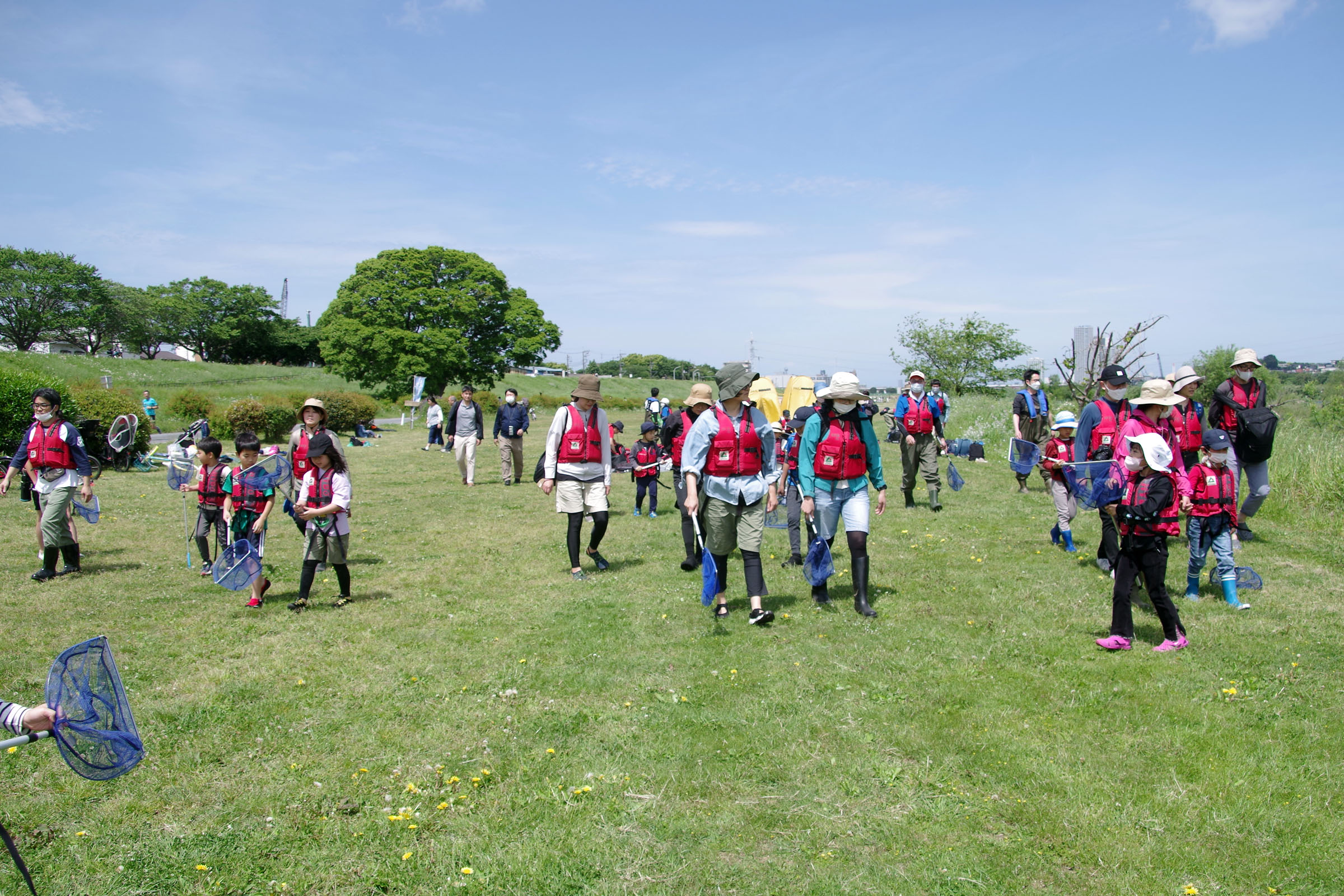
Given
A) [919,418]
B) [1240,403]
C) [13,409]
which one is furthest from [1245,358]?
[13,409]

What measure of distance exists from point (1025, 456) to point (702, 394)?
352 cm

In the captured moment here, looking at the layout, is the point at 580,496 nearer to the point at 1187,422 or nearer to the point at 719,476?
the point at 719,476

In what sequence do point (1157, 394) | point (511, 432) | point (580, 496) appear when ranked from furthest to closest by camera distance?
point (511, 432), point (580, 496), point (1157, 394)

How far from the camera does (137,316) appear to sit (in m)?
72.4

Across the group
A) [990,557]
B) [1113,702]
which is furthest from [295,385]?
[1113,702]

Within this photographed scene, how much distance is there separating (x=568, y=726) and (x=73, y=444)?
7032 mm

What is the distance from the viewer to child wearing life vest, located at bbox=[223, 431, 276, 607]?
7.75 metres

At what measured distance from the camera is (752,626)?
22.8 feet

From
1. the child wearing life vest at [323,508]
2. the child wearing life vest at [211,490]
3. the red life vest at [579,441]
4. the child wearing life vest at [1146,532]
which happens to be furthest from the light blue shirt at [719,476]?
the child wearing life vest at [211,490]

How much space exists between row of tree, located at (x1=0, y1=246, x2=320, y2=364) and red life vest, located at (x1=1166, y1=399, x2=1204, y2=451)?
7946 cm

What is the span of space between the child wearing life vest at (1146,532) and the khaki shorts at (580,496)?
4.84 m

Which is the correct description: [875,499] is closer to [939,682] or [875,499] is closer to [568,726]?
[939,682]

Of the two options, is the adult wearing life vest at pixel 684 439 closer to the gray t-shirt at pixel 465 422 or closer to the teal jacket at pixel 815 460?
the teal jacket at pixel 815 460

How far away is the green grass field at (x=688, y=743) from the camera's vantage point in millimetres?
3564
